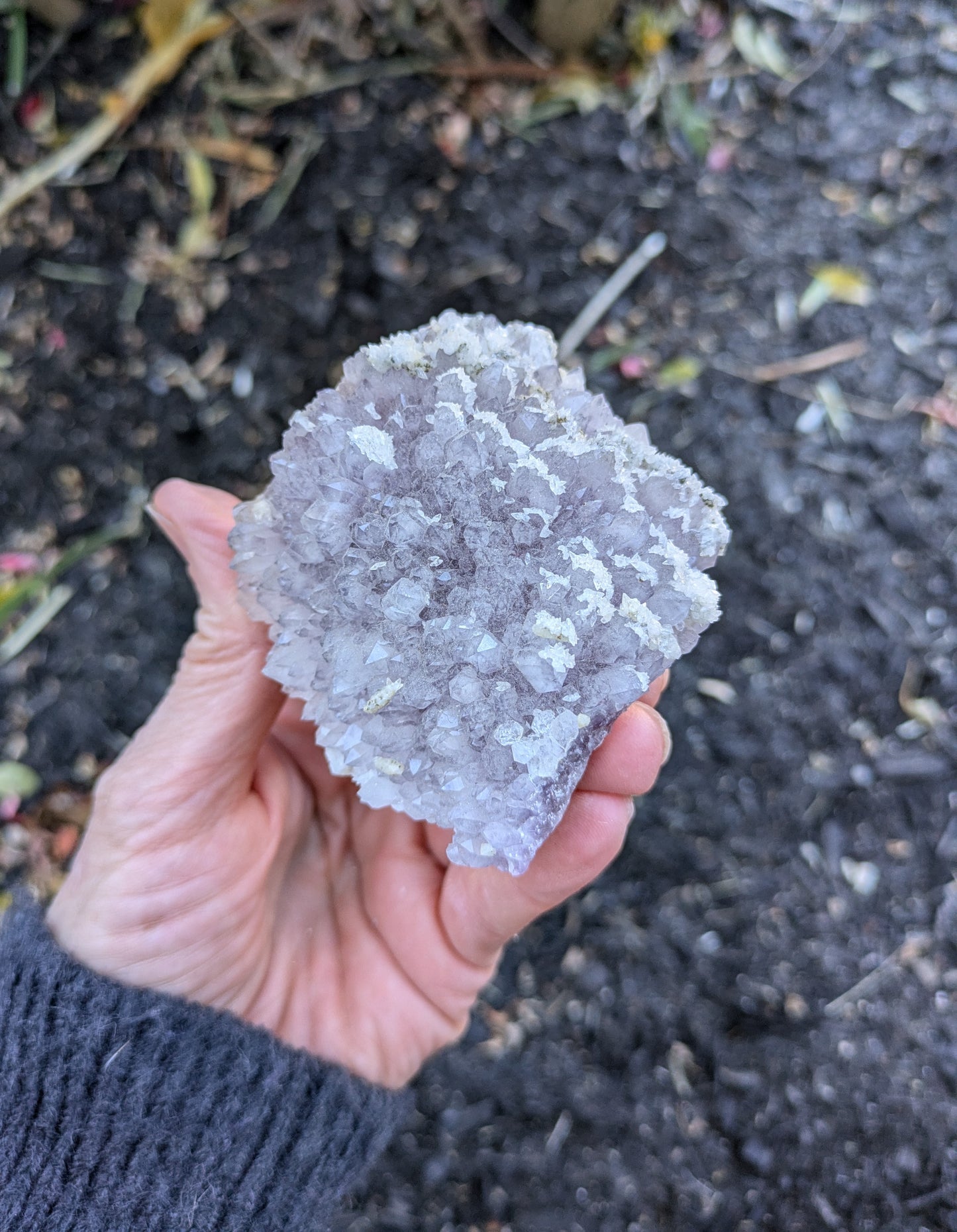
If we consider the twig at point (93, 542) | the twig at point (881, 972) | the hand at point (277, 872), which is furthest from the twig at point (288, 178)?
the twig at point (881, 972)

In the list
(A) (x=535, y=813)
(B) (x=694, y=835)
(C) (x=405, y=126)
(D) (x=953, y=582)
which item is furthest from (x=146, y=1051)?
(C) (x=405, y=126)

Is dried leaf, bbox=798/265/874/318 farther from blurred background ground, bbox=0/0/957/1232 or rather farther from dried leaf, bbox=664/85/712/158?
dried leaf, bbox=664/85/712/158

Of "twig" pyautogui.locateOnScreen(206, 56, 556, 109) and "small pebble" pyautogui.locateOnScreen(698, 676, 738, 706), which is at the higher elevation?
"twig" pyautogui.locateOnScreen(206, 56, 556, 109)

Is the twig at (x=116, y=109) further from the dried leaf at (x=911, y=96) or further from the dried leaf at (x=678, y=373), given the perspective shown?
the dried leaf at (x=911, y=96)

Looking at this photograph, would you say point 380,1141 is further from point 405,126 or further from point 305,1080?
point 405,126

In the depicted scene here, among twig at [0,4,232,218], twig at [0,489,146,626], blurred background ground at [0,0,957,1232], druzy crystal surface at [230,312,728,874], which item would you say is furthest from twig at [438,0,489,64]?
druzy crystal surface at [230,312,728,874]

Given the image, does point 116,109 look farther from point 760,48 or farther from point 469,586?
point 469,586

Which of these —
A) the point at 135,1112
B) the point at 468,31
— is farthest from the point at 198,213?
the point at 135,1112
